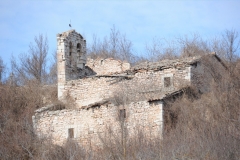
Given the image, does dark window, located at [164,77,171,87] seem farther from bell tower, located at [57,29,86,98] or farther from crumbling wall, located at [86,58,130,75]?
bell tower, located at [57,29,86,98]

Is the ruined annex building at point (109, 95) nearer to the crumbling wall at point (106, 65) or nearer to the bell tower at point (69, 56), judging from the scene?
the bell tower at point (69, 56)

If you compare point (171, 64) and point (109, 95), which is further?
point (109, 95)

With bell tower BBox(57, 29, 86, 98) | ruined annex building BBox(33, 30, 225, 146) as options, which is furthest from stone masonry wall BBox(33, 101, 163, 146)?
bell tower BBox(57, 29, 86, 98)

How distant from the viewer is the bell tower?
21.5m

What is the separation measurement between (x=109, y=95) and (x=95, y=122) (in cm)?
230

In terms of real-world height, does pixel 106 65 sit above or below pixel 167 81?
above

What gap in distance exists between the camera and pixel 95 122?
58.8ft

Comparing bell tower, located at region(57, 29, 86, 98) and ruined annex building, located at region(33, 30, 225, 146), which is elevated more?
bell tower, located at region(57, 29, 86, 98)

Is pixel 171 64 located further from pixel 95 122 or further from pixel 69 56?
pixel 69 56

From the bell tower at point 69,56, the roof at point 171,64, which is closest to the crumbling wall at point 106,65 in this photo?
the bell tower at point 69,56

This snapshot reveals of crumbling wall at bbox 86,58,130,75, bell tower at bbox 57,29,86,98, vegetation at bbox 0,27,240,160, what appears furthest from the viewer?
crumbling wall at bbox 86,58,130,75

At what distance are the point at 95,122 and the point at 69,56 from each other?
515 cm

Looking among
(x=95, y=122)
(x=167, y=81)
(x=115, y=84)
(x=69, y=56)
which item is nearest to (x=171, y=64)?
(x=167, y=81)

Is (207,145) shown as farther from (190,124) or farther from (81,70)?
(81,70)
